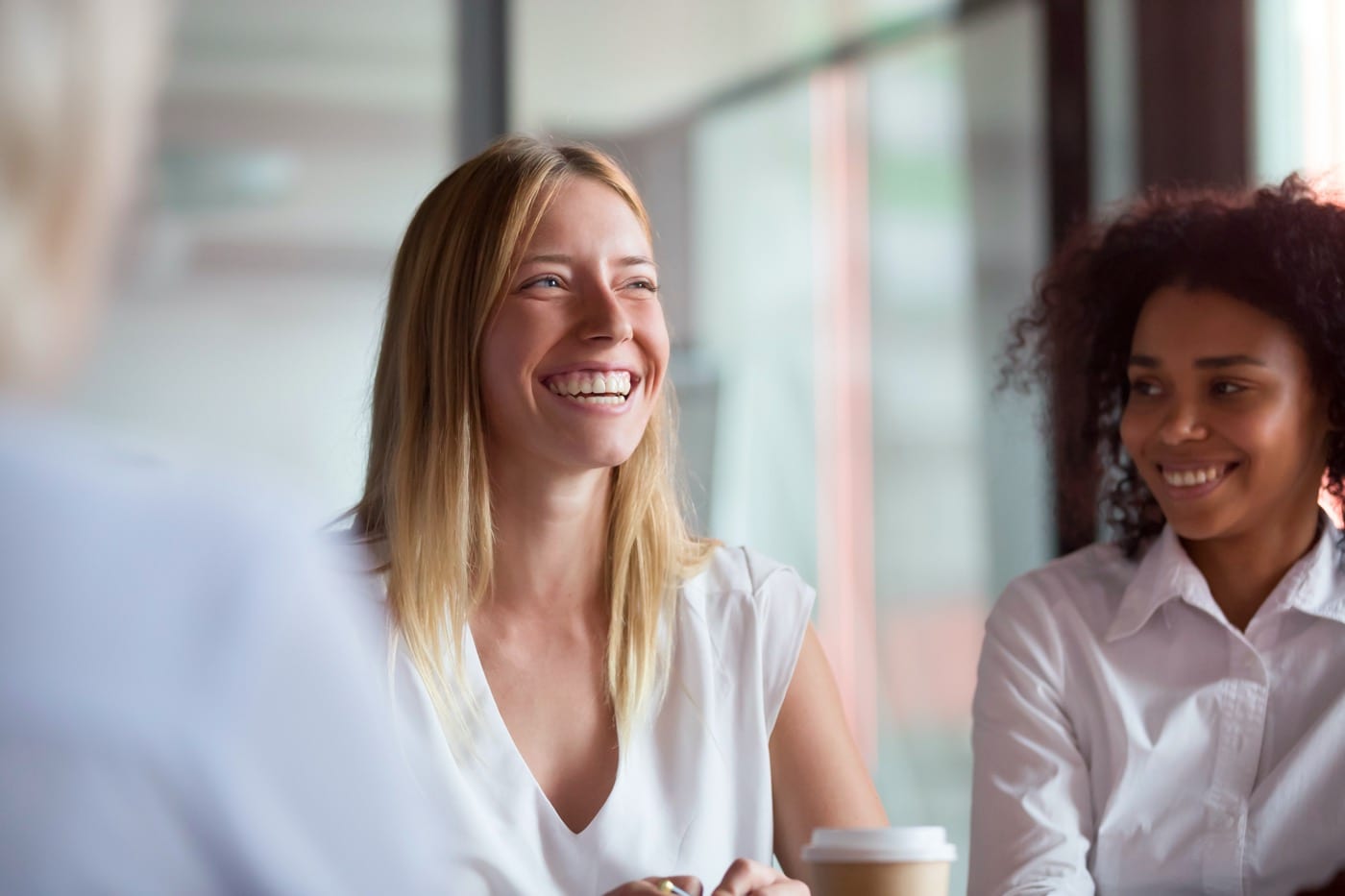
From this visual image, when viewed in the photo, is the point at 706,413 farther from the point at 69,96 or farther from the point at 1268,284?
the point at 69,96

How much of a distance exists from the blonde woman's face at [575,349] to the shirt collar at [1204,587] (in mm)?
621

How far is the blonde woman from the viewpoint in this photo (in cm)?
161

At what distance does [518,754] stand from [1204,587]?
83 centimetres

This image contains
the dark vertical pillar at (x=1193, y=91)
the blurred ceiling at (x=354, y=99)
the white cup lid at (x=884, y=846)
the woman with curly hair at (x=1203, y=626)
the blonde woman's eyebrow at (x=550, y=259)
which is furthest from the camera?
the dark vertical pillar at (x=1193, y=91)

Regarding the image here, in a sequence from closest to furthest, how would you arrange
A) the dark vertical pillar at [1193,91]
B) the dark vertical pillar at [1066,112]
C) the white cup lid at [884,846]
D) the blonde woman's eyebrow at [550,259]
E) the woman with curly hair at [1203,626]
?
the white cup lid at [884,846]
the woman with curly hair at [1203,626]
the blonde woman's eyebrow at [550,259]
the dark vertical pillar at [1193,91]
the dark vertical pillar at [1066,112]

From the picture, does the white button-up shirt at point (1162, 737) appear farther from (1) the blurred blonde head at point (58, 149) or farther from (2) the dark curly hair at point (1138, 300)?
(1) the blurred blonde head at point (58, 149)

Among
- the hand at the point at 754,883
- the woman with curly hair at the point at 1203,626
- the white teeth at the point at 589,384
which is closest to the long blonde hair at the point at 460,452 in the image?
the white teeth at the point at 589,384

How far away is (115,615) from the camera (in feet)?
1.51

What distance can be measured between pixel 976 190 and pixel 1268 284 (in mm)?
2194

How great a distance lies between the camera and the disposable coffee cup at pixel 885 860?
115 centimetres

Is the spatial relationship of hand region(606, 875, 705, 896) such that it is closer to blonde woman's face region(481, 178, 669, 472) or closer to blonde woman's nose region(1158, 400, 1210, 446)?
blonde woman's face region(481, 178, 669, 472)

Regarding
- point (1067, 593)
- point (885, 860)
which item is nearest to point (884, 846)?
point (885, 860)

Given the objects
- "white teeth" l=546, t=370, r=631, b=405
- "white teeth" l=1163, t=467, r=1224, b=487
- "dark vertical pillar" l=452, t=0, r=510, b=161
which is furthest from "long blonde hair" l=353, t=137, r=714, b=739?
"dark vertical pillar" l=452, t=0, r=510, b=161

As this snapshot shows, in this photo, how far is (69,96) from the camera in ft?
1.41
